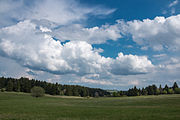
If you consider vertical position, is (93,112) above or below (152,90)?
below

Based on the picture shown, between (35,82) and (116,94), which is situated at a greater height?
(35,82)

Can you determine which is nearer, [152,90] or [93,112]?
[93,112]

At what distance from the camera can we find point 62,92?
163375 mm

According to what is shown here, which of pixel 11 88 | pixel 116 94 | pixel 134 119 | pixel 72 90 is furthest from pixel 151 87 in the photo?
pixel 134 119

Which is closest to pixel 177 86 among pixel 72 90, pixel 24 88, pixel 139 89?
pixel 139 89

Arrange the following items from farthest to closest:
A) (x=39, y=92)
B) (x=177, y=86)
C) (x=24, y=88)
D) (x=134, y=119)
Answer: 1. (x=177, y=86)
2. (x=24, y=88)
3. (x=39, y=92)
4. (x=134, y=119)

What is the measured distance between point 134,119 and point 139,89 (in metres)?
143

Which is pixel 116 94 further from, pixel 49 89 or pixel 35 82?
pixel 35 82

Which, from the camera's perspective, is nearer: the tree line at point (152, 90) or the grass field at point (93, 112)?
the grass field at point (93, 112)

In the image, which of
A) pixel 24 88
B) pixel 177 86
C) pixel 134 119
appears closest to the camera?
pixel 134 119

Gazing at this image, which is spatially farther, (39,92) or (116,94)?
(116,94)

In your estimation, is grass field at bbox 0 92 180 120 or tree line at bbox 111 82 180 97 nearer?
grass field at bbox 0 92 180 120

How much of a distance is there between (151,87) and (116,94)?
36211mm

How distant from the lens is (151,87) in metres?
171
